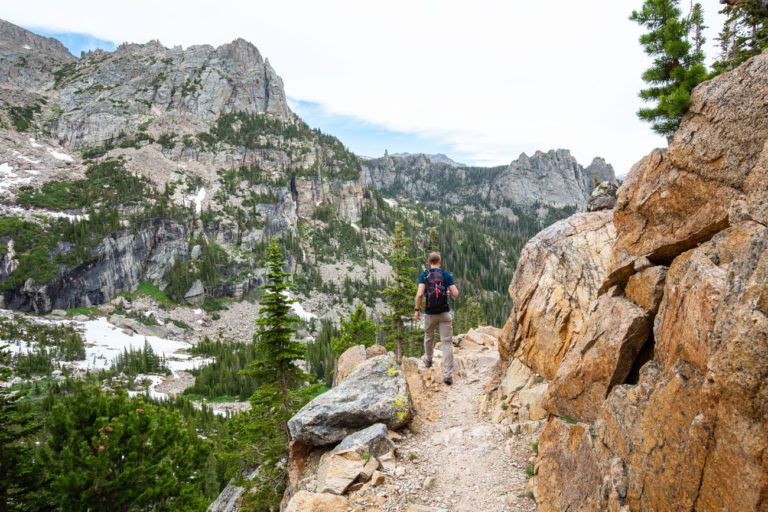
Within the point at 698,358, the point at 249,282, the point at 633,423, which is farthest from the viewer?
the point at 249,282

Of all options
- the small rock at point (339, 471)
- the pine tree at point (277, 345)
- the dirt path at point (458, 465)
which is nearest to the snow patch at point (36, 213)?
the pine tree at point (277, 345)

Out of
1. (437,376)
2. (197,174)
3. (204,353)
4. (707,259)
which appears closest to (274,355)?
(437,376)

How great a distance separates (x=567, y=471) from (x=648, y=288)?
366 cm

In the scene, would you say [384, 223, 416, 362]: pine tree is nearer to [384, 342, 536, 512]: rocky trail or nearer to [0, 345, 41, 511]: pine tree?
[384, 342, 536, 512]: rocky trail

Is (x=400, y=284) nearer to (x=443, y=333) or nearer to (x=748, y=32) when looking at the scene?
(x=443, y=333)

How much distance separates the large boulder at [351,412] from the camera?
38.6 ft

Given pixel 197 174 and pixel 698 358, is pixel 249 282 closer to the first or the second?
pixel 197 174

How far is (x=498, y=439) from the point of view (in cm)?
1071

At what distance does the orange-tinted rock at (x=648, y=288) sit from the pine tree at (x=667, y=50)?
391cm

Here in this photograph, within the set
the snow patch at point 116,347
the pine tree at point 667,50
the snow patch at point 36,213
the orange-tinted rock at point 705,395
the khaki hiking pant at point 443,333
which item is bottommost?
the snow patch at point 116,347

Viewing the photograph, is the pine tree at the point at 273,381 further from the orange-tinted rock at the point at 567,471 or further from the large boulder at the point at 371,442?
the orange-tinted rock at the point at 567,471

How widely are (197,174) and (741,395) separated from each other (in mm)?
220712

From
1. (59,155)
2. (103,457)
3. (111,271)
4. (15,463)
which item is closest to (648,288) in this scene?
(103,457)

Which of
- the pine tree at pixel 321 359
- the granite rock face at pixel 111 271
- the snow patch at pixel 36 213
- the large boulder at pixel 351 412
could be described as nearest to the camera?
the large boulder at pixel 351 412
